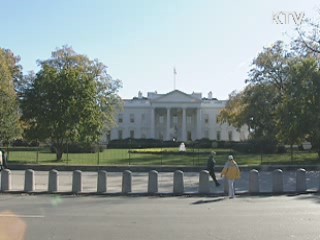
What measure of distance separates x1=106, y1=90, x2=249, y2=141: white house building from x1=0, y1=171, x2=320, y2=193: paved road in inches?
4021

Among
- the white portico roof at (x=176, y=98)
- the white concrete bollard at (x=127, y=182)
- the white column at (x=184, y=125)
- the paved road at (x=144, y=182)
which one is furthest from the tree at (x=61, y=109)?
the white column at (x=184, y=125)

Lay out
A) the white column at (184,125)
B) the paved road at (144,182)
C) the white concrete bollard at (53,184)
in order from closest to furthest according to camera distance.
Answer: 1. the white concrete bollard at (53,184)
2. the paved road at (144,182)
3. the white column at (184,125)

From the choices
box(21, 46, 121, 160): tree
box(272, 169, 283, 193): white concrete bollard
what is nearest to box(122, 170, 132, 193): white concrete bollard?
box(272, 169, 283, 193): white concrete bollard

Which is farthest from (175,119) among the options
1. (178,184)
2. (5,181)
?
(178,184)

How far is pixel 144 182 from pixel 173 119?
111167mm

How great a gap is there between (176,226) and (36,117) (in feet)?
90.4

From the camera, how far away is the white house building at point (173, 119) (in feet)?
430

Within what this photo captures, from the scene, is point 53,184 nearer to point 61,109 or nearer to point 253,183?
point 253,183

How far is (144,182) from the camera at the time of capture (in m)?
23.8

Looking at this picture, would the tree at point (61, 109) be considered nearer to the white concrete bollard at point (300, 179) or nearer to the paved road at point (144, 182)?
the paved road at point (144, 182)

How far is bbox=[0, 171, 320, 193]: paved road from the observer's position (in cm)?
2066

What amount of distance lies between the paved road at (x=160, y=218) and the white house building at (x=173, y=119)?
11284 cm

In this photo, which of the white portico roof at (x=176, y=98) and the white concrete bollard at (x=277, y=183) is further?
the white portico roof at (x=176, y=98)

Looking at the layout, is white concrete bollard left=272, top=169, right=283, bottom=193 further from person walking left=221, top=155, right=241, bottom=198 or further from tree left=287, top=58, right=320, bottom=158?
tree left=287, top=58, right=320, bottom=158
